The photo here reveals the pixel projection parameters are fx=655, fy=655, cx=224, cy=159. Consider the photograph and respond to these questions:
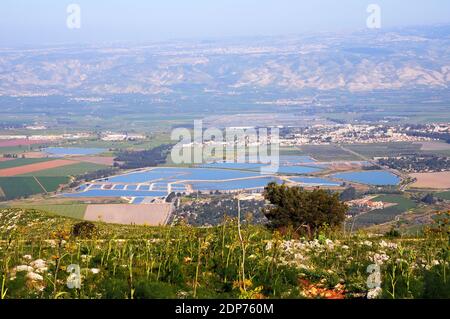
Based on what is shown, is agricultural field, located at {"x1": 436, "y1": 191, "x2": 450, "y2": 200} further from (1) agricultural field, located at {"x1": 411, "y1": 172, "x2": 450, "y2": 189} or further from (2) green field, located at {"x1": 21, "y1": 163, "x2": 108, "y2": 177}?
(2) green field, located at {"x1": 21, "y1": 163, "x2": 108, "y2": 177}

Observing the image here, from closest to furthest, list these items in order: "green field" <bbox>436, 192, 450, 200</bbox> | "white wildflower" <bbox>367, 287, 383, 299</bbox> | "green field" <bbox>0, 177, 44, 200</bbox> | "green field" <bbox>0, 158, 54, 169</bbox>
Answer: "white wildflower" <bbox>367, 287, 383, 299</bbox>
"green field" <bbox>436, 192, 450, 200</bbox>
"green field" <bbox>0, 177, 44, 200</bbox>
"green field" <bbox>0, 158, 54, 169</bbox>

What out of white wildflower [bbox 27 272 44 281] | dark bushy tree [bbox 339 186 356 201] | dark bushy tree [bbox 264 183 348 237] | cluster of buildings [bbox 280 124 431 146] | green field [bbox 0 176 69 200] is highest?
white wildflower [bbox 27 272 44 281]

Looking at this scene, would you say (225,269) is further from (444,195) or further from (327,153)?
(327,153)

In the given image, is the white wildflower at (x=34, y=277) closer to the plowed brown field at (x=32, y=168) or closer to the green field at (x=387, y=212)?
the green field at (x=387, y=212)

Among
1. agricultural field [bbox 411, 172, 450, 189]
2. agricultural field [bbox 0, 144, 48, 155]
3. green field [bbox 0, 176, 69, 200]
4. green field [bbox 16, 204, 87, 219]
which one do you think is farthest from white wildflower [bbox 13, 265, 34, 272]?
agricultural field [bbox 0, 144, 48, 155]

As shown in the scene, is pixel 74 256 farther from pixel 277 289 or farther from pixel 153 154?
pixel 153 154

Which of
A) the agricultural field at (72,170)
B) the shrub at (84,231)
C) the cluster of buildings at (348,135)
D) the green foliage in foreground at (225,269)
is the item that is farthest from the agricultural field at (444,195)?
the green foliage in foreground at (225,269)

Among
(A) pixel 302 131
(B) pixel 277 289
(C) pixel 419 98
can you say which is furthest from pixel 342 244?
(C) pixel 419 98
